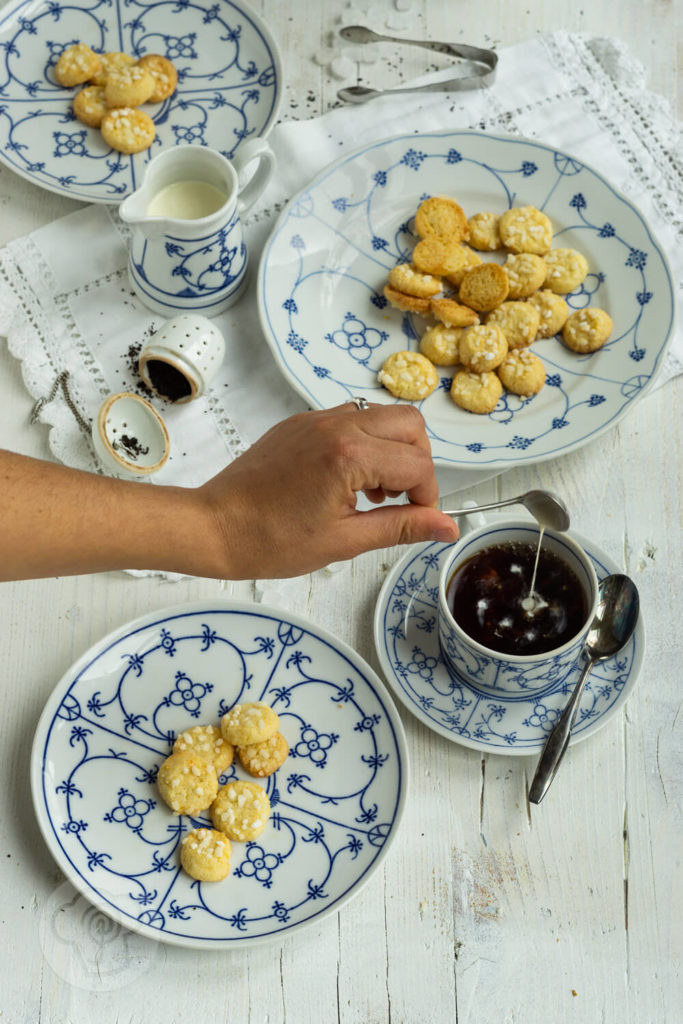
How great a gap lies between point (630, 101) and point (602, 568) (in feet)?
2.69

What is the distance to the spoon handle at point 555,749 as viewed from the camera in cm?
108

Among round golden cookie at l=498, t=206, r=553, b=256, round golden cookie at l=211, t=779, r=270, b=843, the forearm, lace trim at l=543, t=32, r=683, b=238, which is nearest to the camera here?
the forearm

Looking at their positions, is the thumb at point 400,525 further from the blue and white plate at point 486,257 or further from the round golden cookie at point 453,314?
the round golden cookie at point 453,314

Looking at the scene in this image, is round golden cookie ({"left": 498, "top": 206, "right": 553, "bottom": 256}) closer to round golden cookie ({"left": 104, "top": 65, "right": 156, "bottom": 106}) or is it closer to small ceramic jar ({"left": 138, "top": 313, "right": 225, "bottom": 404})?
small ceramic jar ({"left": 138, "top": 313, "right": 225, "bottom": 404})

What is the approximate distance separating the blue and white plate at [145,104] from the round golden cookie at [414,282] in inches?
12.1

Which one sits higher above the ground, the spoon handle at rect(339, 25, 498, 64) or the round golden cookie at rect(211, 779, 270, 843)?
the spoon handle at rect(339, 25, 498, 64)

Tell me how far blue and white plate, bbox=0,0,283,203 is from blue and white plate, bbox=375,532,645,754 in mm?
743

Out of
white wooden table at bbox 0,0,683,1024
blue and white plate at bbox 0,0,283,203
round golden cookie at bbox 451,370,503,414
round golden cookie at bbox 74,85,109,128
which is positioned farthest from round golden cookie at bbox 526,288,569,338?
round golden cookie at bbox 74,85,109,128

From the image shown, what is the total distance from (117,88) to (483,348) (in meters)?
0.67

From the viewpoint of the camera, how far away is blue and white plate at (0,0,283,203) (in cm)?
142

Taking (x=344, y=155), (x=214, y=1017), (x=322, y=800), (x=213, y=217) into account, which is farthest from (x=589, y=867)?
(x=344, y=155)

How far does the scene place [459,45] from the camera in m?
1.55

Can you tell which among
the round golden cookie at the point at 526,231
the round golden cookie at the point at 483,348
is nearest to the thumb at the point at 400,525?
the round golden cookie at the point at 483,348

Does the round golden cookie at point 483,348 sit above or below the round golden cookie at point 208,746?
above
